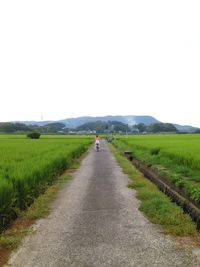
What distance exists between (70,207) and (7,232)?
309cm

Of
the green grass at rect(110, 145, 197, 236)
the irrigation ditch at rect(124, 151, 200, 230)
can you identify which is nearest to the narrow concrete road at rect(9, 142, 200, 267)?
the green grass at rect(110, 145, 197, 236)

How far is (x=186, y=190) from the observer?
12.3 meters

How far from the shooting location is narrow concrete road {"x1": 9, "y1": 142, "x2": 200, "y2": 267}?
22.4 feet

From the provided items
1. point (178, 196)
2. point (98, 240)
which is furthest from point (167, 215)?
point (98, 240)

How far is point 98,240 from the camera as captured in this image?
805 cm

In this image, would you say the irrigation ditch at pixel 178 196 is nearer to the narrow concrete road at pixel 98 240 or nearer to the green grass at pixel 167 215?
the green grass at pixel 167 215

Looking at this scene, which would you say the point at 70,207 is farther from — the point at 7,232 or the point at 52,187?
the point at 52,187

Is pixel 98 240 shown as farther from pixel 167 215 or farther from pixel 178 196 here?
pixel 178 196

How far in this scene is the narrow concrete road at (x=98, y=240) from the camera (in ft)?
22.4

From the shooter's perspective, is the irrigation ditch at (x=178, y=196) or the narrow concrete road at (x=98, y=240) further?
the irrigation ditch at (x=178, y=196)

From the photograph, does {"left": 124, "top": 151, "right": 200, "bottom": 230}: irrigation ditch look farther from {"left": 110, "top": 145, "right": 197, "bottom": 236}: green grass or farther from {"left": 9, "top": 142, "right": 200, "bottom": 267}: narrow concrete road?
{"left": 9, "top": 142, "right": 200, "bottom": 267}: narrow concrete road

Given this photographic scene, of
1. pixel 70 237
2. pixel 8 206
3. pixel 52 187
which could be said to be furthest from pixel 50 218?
pixel 52 187

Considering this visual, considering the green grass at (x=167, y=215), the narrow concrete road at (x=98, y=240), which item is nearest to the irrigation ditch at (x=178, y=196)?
the green grass at (x=167, y=215)

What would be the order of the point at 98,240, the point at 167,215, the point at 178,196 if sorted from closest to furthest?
the point at 98,240 < the point at 167,215 < the point at 178,196
